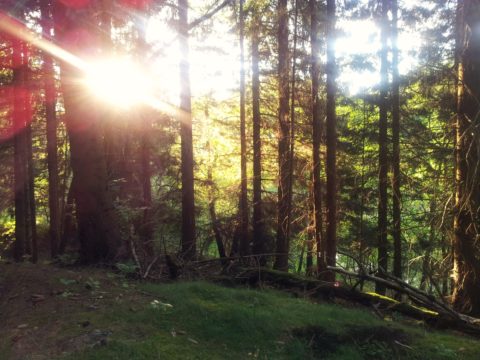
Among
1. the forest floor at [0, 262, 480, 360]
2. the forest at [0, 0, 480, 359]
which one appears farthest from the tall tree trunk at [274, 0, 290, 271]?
the forest floor at [0, 262, 480, 360]

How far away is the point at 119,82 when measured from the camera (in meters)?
11.2

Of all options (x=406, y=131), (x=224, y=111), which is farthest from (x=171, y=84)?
(x=406, y=131)

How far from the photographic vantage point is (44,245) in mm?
23344

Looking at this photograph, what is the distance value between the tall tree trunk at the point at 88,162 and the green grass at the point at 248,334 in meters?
2.31

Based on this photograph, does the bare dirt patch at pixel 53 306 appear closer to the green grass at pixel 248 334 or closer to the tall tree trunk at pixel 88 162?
the green grass at pixel 248 334

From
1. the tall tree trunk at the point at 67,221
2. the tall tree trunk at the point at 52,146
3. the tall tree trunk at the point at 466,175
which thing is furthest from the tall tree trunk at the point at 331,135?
the tall tree trunk at the point at 52,146

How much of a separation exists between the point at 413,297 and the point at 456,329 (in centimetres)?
103

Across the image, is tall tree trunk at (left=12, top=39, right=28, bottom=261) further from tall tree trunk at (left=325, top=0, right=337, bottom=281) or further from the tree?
the tree

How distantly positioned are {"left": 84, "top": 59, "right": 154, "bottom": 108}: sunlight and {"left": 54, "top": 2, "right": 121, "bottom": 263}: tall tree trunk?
25 centimetres

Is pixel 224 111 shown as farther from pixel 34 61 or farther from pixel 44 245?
pixel 44 245

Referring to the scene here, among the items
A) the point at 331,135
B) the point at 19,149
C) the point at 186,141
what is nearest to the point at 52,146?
the point at 19,149

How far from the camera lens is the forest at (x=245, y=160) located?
657cm

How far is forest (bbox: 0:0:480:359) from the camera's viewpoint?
6566mm

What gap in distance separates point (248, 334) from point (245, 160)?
1108 centimetres
